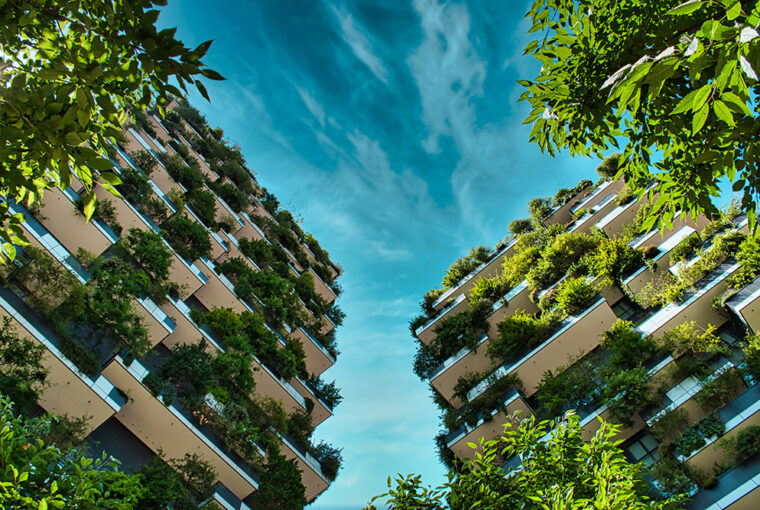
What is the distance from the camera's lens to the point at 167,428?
16.2 meters

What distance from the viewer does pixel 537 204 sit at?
3525cm

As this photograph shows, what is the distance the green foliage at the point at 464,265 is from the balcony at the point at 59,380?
84.3 feet

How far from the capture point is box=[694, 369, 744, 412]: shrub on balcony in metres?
15.5

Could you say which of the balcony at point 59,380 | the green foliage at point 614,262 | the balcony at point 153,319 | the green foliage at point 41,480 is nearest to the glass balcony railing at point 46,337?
the balcony at point 59,380

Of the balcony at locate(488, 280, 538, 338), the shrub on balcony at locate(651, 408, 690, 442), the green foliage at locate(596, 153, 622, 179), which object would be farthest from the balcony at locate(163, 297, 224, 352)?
the green foliage at locate(596, 153, 622, 179)

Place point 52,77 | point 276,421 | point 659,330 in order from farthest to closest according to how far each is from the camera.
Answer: point 276,421 → point 659,330 → point 52,77

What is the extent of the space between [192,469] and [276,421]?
217 inches

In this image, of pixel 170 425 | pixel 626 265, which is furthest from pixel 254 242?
pixel 626 265

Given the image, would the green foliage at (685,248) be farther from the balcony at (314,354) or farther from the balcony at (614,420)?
the balcony at (314,354)

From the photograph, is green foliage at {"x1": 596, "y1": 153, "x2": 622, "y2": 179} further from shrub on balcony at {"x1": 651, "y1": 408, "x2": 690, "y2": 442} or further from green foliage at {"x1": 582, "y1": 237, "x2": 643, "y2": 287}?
shrub on balcony at {"x1": 651, "y1": 408, "x2": 690, "y2": 442}

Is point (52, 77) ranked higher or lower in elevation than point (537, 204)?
lower

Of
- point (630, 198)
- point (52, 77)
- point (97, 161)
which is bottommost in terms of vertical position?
point (97, 161)

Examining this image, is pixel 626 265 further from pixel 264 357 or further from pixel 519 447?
pixel 264 357

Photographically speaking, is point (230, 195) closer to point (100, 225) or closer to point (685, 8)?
point (100, 225)
